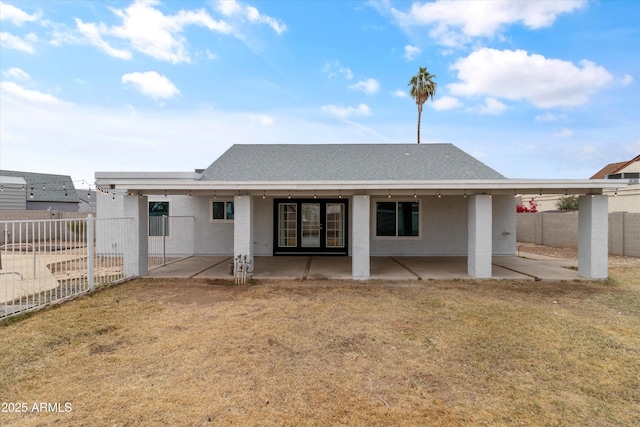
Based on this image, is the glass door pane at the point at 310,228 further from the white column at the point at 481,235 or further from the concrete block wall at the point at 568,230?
the concrete block wall at the point at 568,230

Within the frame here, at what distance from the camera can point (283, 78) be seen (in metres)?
17.2

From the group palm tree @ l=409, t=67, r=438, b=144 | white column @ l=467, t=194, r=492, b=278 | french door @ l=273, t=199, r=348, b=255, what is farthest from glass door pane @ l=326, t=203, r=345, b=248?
palm tree @ l=409, t=67, r=438, b=144

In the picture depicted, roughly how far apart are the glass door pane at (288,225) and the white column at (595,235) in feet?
31.6

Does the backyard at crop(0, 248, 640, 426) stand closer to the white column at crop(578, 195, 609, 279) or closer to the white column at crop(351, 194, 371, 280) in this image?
the white column at crop(351, 194, 371, 280)

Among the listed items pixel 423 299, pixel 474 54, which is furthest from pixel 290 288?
pixel 474 54

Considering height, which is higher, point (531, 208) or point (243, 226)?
point (531, 208)

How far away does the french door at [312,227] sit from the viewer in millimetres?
13328

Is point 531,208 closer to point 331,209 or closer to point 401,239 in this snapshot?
point 401,239

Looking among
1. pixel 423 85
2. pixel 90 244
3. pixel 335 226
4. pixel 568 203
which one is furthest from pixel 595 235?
→ pixel 423 85

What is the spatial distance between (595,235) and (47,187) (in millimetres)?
37845

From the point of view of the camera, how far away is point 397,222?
13.2m

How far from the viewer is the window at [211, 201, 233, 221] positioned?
13.2 meters

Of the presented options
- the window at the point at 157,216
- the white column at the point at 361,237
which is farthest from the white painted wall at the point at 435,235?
the window at the point at 157,216

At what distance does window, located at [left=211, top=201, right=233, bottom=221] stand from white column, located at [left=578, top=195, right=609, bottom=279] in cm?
1199
